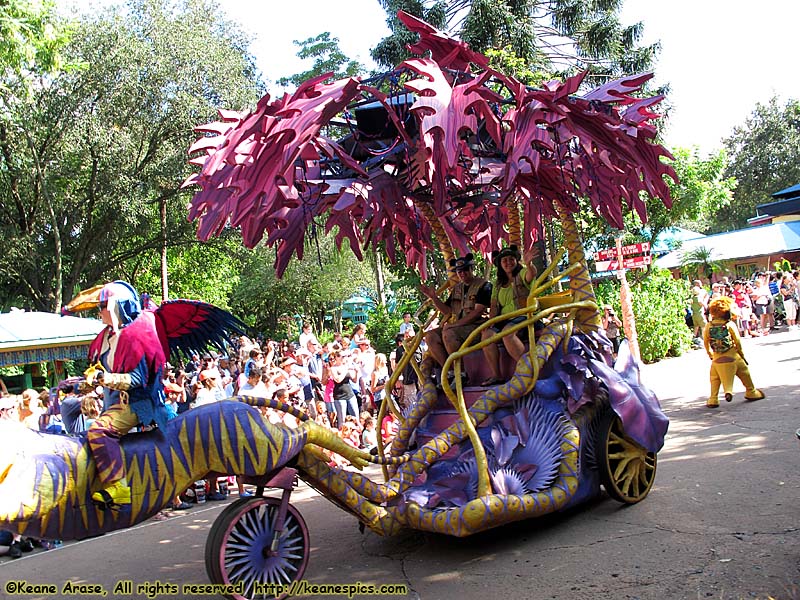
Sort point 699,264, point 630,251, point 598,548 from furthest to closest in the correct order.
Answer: point 699,264 → point 630,251 → point 598,548

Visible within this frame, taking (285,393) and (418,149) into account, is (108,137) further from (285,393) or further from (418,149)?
(418,149)

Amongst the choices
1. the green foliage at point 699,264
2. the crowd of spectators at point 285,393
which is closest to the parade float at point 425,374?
the crowd of spectators at point 285,393

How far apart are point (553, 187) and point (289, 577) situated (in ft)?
13.8

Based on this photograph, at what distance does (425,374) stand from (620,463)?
1.99 metres

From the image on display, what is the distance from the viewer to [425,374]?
720 centimetres

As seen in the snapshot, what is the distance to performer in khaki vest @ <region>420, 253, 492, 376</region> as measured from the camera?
275 inches

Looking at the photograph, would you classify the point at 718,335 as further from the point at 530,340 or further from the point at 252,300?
the point at 252,300

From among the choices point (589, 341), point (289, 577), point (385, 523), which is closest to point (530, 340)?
point (589, 341)

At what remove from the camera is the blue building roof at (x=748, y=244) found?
113 ft

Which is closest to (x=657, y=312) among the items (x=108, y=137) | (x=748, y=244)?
(x=108, y=137)

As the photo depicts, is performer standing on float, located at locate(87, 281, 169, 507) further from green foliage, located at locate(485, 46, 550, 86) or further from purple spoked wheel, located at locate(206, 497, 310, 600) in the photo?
green foliage, located at locate(485, 46, 550, 86)

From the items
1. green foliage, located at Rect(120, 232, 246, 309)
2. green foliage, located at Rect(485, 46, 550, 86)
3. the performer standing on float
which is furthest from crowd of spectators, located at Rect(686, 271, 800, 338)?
green foliage, located at Rect(120, 232, 246, 309)

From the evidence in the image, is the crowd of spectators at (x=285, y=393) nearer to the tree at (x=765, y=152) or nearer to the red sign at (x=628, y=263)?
the red sign at (x=628, y=263)

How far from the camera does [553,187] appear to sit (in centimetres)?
698
